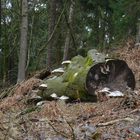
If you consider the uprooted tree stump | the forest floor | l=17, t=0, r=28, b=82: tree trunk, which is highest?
l=17, t=0, r=28, b=82: tree trunk

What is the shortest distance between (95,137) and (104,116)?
1.52 metres

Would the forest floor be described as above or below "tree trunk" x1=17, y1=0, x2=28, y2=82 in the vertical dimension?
below

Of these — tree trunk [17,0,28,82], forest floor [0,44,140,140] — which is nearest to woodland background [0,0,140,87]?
tree trunk [17,0,28,82]

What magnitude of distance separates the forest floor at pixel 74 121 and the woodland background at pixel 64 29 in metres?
5.19

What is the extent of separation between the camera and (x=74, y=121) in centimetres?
650

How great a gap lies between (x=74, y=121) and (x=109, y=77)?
2.72 m

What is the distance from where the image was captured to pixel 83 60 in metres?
9.69

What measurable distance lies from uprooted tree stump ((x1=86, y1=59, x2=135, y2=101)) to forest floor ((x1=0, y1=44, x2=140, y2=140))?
0.50 metres

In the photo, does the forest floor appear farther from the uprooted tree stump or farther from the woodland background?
the woodland background

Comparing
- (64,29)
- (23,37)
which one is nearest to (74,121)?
(23,37)

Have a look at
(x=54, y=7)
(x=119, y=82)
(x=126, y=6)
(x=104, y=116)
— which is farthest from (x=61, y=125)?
(x=54, y=7)

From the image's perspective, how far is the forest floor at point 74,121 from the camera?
5336 millimetres

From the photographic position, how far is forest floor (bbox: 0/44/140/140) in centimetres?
534

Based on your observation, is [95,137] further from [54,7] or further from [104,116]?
[54,7]
